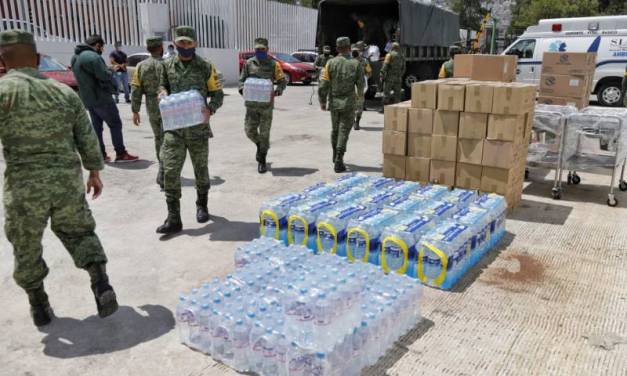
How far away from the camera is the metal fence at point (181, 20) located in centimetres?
1684

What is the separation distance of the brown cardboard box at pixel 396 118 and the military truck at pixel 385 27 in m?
8.42

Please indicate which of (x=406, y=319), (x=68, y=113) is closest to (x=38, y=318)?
(x=68, y=113)

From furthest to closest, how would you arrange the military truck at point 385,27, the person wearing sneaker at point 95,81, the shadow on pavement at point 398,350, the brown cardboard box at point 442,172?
the military truck at point 385,27 < the person wearing sneaker at point 95,81 < the brown cardboard box at point 442,172 < the shadow on pavement at point 398,350

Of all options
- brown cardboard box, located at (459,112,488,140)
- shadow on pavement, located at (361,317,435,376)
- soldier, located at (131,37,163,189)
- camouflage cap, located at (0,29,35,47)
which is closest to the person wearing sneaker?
soldier, located at (131,37,163,189)

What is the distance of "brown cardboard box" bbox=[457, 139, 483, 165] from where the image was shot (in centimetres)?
541

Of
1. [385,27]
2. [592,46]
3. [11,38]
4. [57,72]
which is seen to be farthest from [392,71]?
[11,38]

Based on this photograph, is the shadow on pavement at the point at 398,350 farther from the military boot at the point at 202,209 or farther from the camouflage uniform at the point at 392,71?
the camouflage uniform at the point at 392,71

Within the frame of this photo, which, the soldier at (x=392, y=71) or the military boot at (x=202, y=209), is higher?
the soldier at (x=392, y=71)

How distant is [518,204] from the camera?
5906 mm

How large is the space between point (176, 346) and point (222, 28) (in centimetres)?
2158

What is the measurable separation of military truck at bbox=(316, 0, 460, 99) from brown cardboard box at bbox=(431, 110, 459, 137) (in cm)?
865

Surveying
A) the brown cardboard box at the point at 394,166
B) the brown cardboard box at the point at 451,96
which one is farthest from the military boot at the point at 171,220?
the brown cardboard box at the point at 451,96

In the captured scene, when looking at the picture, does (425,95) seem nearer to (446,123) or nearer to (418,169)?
(446,123)

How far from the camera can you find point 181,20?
21266mm
